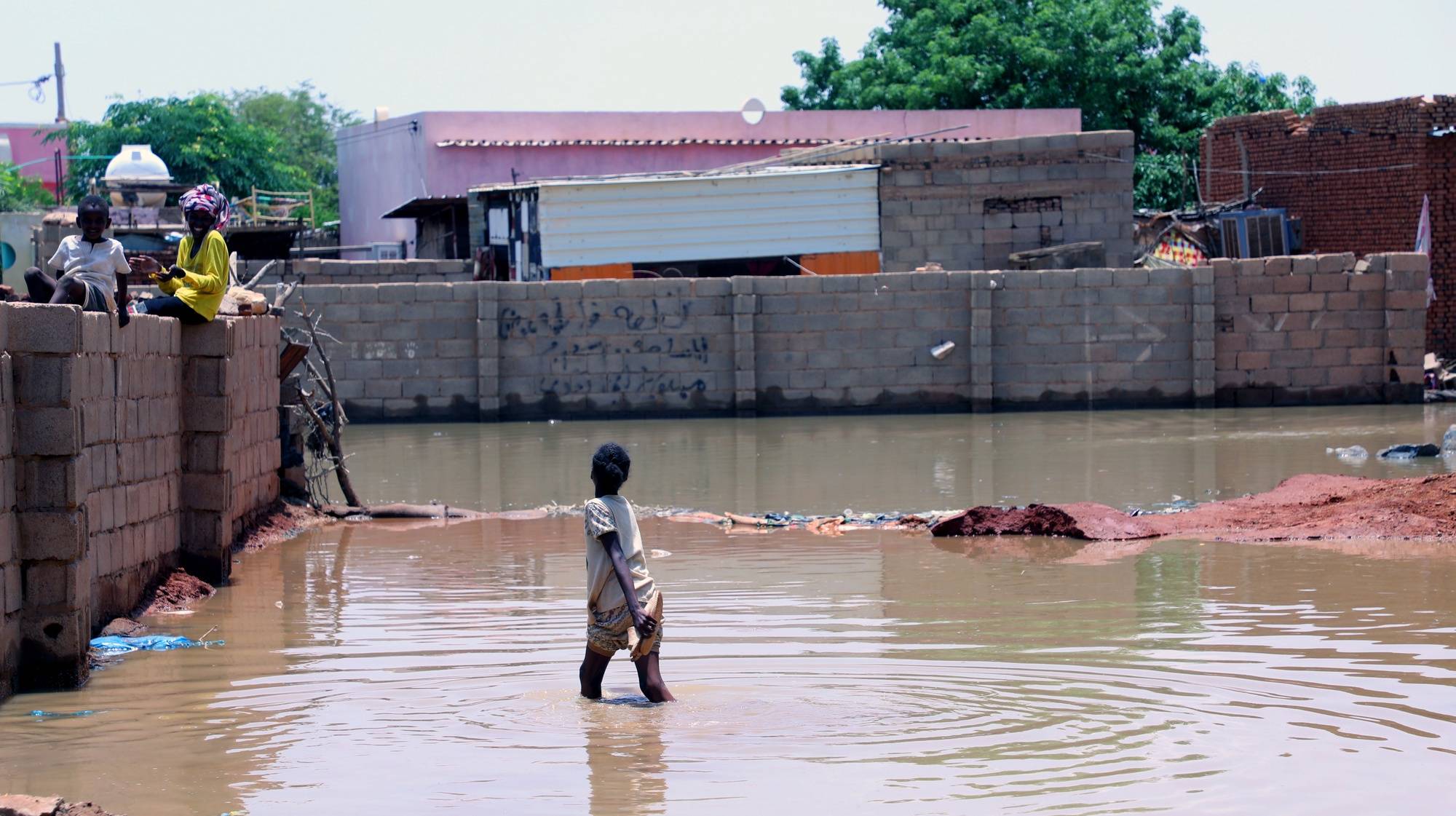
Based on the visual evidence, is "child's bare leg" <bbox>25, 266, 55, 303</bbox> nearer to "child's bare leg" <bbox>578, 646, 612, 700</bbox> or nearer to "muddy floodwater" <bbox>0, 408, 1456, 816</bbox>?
"muddy floodwater" <bbox>0, 408, 1456, 816</bbox>

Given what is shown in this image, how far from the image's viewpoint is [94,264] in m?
8.56

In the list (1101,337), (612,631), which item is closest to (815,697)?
(612,631)

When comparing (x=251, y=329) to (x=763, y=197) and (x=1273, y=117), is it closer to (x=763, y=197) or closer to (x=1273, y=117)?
(x=763, y=197)

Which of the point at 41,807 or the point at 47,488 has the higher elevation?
the point at 47,488

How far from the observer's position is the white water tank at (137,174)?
27438mm

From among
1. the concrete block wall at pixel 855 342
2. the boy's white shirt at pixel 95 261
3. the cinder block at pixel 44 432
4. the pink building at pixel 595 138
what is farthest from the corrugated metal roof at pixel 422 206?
the cinder block at pixel 44 432

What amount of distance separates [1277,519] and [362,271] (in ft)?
50.1

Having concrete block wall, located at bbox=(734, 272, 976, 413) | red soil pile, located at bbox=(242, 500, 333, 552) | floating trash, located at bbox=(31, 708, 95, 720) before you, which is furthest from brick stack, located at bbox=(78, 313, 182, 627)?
concrete block wall, located at bbox=(734, 272, 976, 413)

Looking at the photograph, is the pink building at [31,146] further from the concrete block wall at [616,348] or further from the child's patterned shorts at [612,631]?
the child's patterned shorts at [612,631]

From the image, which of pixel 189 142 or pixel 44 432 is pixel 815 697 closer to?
pixel 44 432

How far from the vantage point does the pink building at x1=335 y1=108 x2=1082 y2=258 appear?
1293 inches

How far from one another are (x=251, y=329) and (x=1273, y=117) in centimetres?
2197

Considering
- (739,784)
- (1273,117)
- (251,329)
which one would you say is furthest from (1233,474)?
(1273,117)

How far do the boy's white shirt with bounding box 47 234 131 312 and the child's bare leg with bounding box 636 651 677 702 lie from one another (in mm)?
3680
